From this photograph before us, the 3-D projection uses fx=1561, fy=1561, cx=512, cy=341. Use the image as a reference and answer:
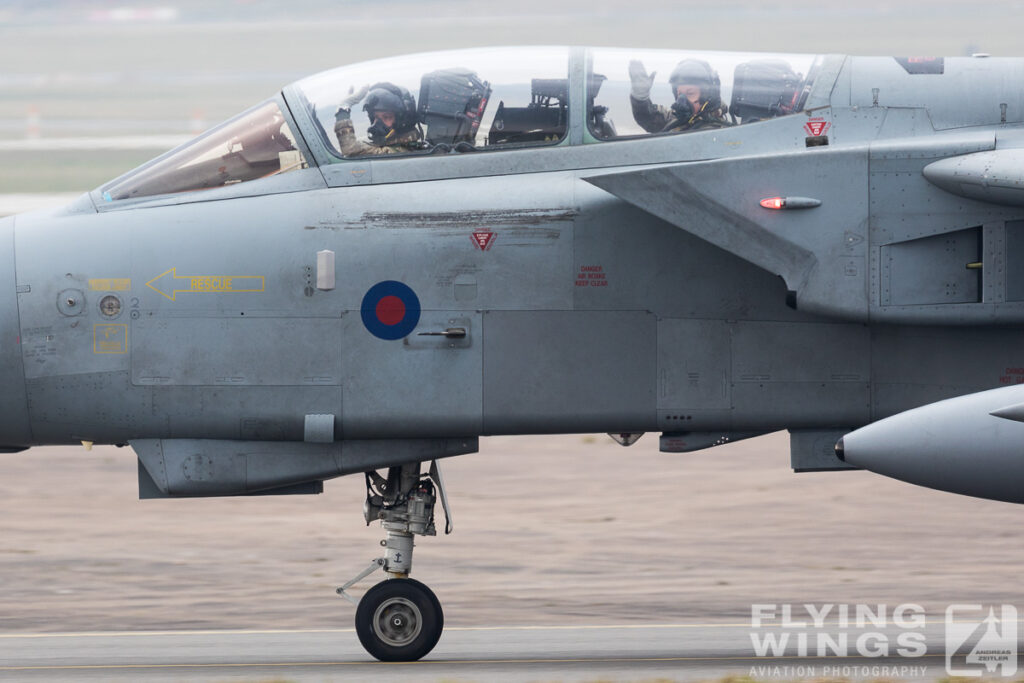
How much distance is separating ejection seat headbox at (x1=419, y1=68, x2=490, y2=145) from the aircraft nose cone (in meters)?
2.46

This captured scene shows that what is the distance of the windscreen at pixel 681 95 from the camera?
8945mm

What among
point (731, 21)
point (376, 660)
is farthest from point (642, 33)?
point (376, 660)

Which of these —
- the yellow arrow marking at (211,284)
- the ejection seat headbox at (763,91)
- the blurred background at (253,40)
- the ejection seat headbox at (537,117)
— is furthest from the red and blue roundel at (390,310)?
the blurred background at (253,40)

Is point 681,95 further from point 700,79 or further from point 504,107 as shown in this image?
point 504,107

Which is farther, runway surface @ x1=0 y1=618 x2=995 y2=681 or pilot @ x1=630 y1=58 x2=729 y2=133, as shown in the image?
runway surface @ x1=0 y1=618 x2=995 y2=681

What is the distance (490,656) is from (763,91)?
13.3 ft

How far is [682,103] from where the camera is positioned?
8.98 m

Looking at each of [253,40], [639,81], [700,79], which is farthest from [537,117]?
[253,40]

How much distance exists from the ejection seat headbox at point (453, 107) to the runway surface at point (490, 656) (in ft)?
10.3

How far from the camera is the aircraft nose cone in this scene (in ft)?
28.5

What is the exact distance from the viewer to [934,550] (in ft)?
50.2

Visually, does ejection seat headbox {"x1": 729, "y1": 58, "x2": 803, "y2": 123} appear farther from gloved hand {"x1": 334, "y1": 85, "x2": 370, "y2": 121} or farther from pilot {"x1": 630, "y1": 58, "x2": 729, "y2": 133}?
gloved hand {"x1": 334, "y1": 85, "x2": 370, "y2": 121}

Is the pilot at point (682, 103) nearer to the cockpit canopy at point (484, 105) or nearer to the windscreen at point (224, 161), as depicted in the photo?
the cockpit canopy at point (484, 105)

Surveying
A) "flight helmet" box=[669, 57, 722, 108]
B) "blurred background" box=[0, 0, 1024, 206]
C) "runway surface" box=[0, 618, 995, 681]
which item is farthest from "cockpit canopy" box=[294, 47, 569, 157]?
"blurred background" box=[0, 0, 1024, 206]
